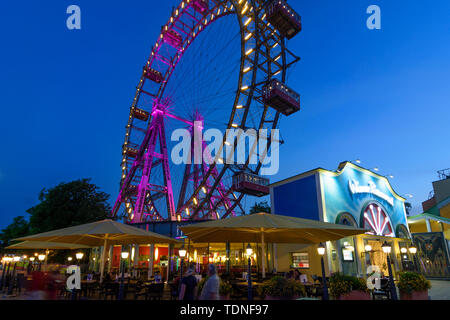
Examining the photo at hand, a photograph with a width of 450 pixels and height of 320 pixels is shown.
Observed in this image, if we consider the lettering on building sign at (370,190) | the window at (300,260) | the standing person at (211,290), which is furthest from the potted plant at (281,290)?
the lettering on building sign at (370,190)

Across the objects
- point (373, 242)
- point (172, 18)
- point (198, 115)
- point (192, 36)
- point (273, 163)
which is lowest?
point (373, 242)

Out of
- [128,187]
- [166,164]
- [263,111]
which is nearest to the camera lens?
[263,111]

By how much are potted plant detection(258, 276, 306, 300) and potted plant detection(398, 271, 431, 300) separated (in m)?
4.04

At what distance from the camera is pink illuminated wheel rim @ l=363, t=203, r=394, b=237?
16062 millimetres

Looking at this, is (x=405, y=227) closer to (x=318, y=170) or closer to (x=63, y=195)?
(x=318, y=170)

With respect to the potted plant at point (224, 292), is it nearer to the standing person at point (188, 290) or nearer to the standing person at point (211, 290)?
the standing person at point (188, 290)

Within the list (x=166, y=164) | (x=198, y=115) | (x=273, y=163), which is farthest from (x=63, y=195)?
(x=273, y=163)

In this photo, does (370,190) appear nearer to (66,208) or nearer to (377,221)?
(377,221)

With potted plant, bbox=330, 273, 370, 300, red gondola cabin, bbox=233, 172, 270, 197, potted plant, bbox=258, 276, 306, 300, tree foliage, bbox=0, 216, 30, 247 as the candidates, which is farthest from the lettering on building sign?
tree foliage, bbox=0, 216, 30, 247

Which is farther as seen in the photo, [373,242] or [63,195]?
[63,195]

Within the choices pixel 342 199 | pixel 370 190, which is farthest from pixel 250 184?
pixel 370 190

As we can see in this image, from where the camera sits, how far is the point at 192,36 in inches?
1056

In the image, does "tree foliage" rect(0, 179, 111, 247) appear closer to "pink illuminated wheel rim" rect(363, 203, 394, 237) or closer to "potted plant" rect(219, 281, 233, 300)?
"potted plant" rect(219, 281, 233, 300)
